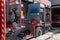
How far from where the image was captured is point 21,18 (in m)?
6.77

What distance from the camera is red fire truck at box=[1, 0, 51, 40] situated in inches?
258

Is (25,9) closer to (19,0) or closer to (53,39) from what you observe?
(19,0)

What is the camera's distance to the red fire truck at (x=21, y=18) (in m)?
6.56

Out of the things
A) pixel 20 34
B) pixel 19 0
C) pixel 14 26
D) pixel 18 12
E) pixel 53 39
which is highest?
pixel 19 0

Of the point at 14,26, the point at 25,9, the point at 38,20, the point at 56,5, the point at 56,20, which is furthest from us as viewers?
the point at 56,5

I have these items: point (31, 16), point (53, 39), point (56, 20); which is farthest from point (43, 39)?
point (56, 20)

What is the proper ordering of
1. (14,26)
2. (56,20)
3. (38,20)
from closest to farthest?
1. (14,26)
2. (38,20)
3. (56,20)

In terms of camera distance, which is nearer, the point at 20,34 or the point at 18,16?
the point at 18,16

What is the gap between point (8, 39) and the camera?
6688mm

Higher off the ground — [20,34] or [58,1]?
[58,1]

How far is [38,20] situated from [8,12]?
9.75ft

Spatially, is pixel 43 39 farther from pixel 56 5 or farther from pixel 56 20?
pixel 56 5

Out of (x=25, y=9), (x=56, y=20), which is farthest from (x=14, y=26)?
(x=56, y=20)

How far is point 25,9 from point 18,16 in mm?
1998
